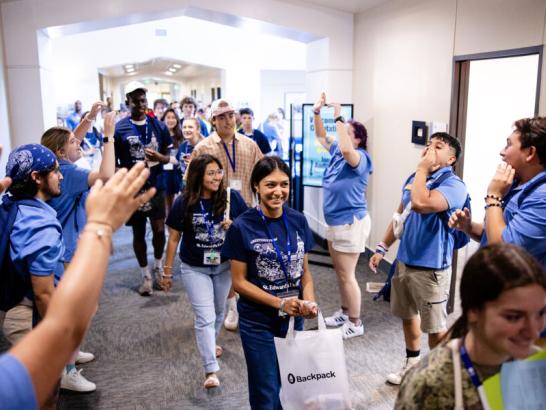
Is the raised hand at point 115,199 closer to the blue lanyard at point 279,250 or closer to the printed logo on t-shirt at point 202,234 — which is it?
the blue lanyard at point 279,250

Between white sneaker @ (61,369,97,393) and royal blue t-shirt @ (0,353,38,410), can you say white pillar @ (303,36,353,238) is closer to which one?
white sneaker @ (61,369,97,393)

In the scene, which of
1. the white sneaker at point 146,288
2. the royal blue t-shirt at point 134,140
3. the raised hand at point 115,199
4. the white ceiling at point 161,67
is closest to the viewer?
the raised hand at point 115,199

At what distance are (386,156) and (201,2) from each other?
2.57 meters

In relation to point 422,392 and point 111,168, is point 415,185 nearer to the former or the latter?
point 422,392

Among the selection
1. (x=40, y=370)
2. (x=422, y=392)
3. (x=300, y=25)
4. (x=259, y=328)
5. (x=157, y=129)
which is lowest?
(x=259, y=328)

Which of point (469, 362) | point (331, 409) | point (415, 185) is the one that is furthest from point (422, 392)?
point (415, 185)

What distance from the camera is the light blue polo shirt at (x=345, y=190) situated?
3.64m

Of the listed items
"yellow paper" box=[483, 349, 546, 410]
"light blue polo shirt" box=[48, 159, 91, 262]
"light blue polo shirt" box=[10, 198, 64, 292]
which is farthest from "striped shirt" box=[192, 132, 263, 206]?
"yellow paper" box=[483, 349, 546, 410]

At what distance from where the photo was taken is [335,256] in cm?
373

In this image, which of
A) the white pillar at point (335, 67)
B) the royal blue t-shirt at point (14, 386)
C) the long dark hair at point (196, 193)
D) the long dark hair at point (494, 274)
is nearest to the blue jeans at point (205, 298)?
the long dark hair at point (196, 193)

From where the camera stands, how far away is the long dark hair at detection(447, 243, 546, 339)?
1.08 metres

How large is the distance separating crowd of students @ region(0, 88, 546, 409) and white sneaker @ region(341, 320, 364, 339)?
0.6 inches

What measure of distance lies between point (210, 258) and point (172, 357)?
99 cm

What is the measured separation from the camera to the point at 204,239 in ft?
9.53
